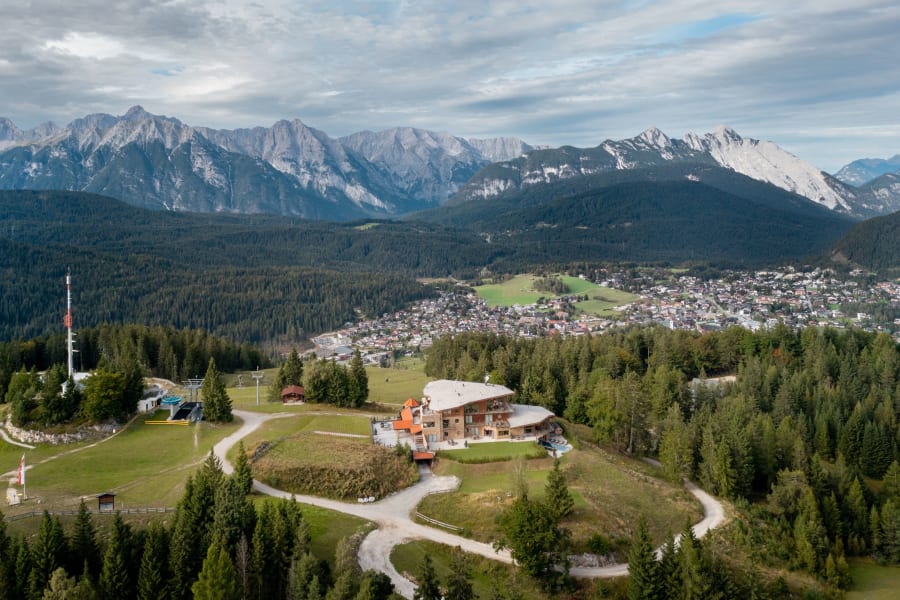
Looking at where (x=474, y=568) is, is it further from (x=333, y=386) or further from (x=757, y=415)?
(x=757, y=415)

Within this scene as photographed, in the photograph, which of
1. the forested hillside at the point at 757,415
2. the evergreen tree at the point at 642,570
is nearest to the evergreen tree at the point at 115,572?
the evergreen tree at the point at 642,570

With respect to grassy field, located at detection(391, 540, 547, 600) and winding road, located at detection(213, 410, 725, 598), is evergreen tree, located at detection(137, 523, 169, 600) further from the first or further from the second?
grassy field, located at detection(391, 540, 547, 600)

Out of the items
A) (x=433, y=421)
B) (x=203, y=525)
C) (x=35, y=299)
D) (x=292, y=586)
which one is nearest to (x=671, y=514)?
(x=433, y=421)

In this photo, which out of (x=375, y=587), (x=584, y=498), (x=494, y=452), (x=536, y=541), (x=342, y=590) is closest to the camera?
(x=342, y=590)

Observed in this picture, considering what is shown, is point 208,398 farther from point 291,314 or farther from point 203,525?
point 291,314

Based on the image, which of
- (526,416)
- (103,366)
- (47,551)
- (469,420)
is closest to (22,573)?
(47,551)

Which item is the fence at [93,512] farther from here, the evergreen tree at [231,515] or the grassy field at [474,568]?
the grassy field at [474,568]

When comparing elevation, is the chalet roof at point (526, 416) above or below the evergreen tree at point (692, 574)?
above
